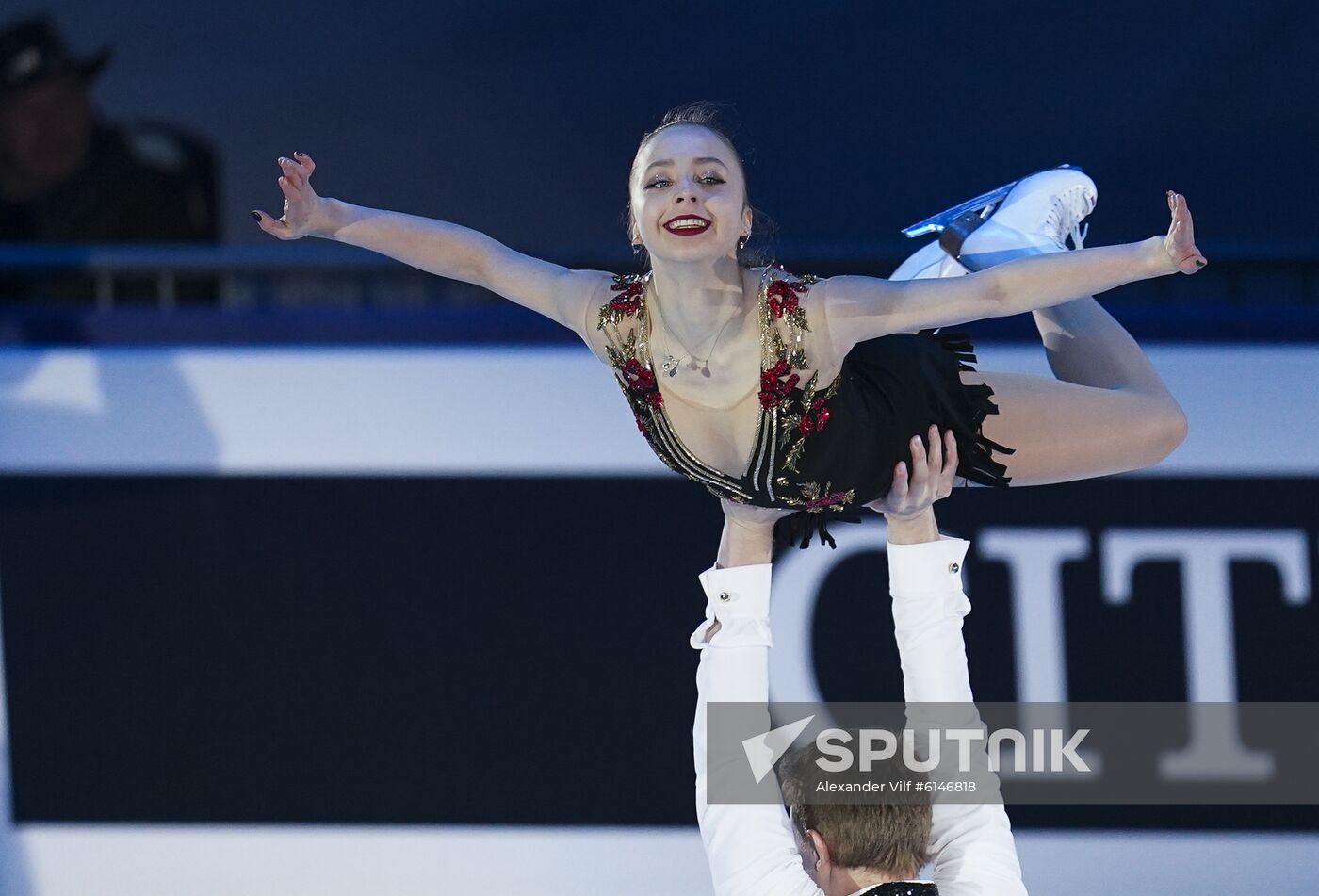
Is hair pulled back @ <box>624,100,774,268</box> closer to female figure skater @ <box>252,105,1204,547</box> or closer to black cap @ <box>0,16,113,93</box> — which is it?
female figure skater @ <box>252,105,1204,547</box>

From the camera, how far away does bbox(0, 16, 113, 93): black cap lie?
3846 millimetres

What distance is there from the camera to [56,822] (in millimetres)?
3680

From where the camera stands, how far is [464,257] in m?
2.45

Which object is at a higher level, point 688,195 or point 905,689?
point 688,195

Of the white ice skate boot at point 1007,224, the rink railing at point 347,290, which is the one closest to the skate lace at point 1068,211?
the white ice skate boot at point 1007,224

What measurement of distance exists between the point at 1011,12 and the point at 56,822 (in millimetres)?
3349

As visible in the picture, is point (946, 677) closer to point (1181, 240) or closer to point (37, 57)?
point (1181, 240)

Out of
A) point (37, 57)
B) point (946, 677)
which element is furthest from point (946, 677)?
point (37, 57)

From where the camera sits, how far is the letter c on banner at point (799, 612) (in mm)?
3539

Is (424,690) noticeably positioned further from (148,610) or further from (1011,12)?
(1011,12)

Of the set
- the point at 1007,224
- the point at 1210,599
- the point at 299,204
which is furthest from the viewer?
the point at 1210,599

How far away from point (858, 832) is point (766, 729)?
21 cm

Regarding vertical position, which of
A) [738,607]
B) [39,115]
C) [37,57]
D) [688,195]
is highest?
[37,57]

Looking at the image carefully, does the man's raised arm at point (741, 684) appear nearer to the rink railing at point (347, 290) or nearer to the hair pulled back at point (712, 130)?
the hair pulled back at point (712, 130)
